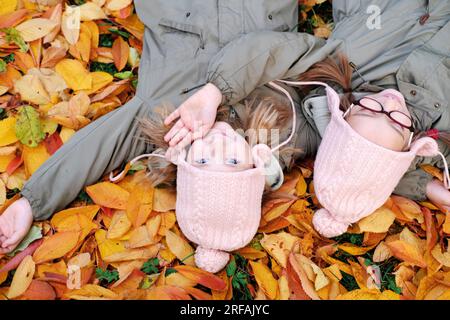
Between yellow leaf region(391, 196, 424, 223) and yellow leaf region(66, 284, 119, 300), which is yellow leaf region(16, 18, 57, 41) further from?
yellow leaf region(391, 196, 424, 223)

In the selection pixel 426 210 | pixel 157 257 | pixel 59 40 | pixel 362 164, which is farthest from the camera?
pixel 59 40

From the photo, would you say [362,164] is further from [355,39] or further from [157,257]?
[157,257]

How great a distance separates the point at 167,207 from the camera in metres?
1.48

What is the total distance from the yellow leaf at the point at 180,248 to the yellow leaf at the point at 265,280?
17 cm

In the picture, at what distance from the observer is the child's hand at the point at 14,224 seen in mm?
1371

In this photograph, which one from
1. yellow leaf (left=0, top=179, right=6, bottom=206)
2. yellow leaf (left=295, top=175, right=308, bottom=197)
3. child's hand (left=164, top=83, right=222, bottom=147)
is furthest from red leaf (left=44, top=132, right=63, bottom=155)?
yellow leaf (left=295, top=175, right=308, bottom=197)

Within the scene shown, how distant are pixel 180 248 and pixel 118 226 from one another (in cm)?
19

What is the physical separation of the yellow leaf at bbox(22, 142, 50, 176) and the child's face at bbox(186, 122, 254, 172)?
496 mm

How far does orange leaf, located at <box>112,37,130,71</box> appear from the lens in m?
1.68

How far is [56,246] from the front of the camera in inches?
55.1

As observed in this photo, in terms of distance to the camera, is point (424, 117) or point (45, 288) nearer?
point (45, 288)
